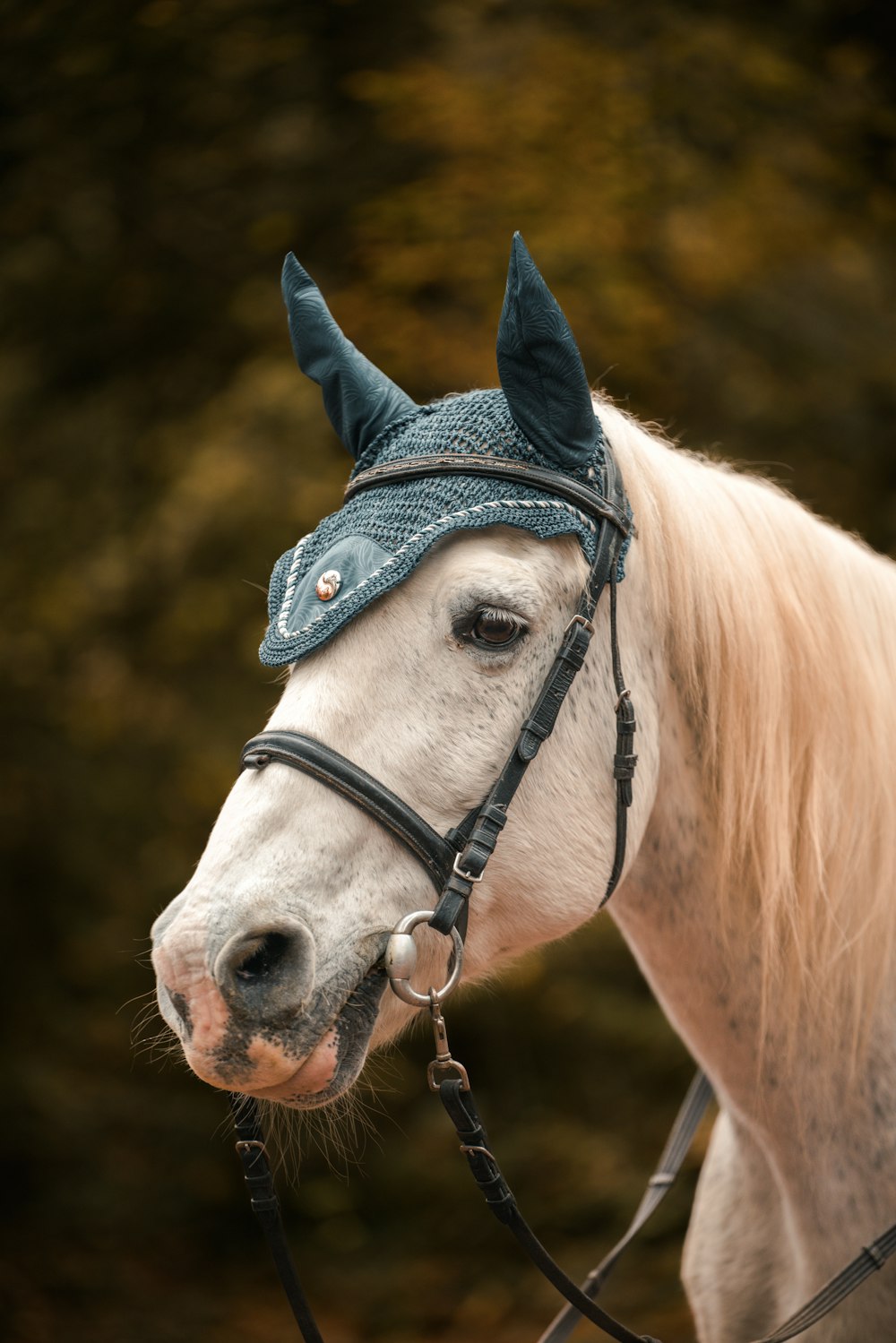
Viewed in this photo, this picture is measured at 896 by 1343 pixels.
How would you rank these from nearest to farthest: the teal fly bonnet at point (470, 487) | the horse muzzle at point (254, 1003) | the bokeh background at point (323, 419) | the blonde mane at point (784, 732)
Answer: the horse muzzle at point (254, 1003), the teal fly bonnet at point (470, 487), the blonde mane at point (784, 732), the bokeh background at point (323, 419)

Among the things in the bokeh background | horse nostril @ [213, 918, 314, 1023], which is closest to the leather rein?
horse nostril @ [213, 918, 314, 1023]

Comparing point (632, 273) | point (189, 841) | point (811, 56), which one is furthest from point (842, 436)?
point (189, 841)

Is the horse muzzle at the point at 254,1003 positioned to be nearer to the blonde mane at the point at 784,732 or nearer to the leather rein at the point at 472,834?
the leather rein at the point at 472,834

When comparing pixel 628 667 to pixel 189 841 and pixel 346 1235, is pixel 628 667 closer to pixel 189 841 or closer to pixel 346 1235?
pixel 189 841

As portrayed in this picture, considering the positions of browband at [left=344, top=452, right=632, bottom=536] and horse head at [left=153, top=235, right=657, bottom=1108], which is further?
browband at [left=344, top=452, right=632, bottom=536]

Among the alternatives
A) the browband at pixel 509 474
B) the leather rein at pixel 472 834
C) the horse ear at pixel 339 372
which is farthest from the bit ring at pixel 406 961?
the horse ear at pixel 339 372

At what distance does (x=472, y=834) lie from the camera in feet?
4.33

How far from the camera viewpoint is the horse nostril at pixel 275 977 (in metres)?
1.19

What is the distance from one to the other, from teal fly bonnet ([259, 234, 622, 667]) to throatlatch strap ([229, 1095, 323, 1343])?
62cm

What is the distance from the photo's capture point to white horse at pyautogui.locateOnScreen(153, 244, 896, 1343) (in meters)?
1.24

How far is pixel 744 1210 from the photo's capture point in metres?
1.76

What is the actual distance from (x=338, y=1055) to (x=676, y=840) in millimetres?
589

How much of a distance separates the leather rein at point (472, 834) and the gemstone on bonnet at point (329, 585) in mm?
175

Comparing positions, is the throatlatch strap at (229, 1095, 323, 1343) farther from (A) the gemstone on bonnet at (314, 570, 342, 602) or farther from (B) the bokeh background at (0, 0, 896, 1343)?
(B) the bokeh background at (0, 0, 896, 1343)
